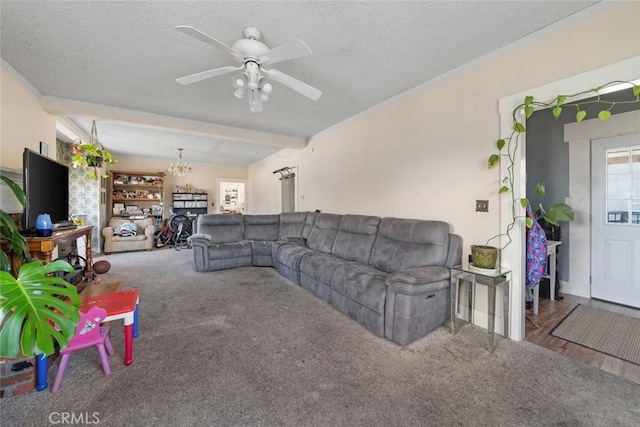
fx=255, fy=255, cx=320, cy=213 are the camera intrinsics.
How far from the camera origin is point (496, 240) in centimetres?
226

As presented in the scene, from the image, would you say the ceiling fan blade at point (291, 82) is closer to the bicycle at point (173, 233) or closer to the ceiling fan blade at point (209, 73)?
the ceiling fan blade at point (209, 73)

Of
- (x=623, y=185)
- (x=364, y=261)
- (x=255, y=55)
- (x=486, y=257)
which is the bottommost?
(x=364, y=261)

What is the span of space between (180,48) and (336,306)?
281 cm

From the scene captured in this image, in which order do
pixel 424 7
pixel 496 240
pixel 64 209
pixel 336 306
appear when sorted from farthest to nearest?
pixel 64 209
pixel 336 306
pixel 496 240
pixel 424 7

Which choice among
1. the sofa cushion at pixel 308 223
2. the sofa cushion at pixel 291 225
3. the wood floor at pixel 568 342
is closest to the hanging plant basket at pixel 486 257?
the wood floor at pixel 568 342

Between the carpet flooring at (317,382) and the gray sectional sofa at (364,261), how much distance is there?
19 cm

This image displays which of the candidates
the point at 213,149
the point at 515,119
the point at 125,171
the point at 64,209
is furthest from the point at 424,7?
the point at 125,171

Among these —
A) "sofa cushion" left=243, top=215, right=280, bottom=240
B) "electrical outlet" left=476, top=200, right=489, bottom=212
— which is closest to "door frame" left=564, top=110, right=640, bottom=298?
"electrical outlet" left=476, top=200, right=489, bottom=212

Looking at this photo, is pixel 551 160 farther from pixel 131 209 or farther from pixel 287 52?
pixel 131 209

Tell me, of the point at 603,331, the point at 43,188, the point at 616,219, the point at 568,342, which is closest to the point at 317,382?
the point at 568,342

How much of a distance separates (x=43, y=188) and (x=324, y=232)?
127 inches

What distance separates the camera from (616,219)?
2.92 metres

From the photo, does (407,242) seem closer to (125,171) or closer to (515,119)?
(515,119)

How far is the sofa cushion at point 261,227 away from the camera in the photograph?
504cm
